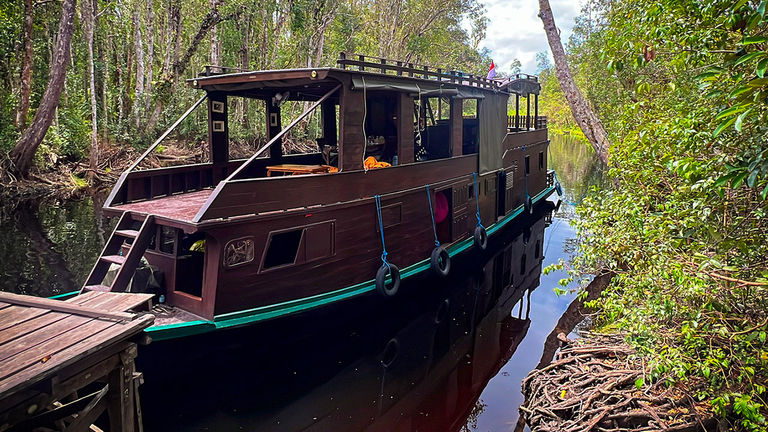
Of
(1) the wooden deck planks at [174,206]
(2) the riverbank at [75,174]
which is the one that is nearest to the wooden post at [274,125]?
(1) the wooden deck planks at [174,206]

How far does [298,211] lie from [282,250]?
2.46 ft

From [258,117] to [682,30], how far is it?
23152mm

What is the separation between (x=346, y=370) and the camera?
650 centimetres

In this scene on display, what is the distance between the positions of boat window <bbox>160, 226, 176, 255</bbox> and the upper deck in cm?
29

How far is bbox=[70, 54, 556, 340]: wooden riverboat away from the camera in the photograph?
5.80 meters

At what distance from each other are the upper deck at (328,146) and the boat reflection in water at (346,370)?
167 centimetres

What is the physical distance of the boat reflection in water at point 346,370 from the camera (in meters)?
5.48

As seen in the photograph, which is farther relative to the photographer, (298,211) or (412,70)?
(412,70)

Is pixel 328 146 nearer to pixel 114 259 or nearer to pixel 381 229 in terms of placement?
pixel 381 229

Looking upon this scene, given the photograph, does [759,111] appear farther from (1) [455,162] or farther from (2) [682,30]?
(1) [455,162]

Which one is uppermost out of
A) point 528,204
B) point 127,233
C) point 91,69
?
point 91,69

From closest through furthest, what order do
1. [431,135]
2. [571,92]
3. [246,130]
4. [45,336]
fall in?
[45,336] → [571,92] → [431,135] → [246,130]

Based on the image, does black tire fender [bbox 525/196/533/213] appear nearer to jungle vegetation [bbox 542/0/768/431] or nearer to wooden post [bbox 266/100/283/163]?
Answer: wooden post [bbox 266/100/283/163]

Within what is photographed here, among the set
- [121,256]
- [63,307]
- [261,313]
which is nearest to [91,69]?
[121,256]
